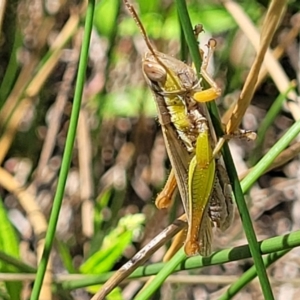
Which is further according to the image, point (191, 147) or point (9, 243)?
point (9, 243)

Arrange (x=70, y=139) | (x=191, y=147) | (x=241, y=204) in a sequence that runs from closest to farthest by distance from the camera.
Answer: (x=241, y=204)
(x=70, y=139)
(x=191, y=147)

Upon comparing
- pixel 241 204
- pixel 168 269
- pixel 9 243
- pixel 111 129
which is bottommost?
pixel 111 129

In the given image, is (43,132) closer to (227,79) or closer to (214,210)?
(227,79)

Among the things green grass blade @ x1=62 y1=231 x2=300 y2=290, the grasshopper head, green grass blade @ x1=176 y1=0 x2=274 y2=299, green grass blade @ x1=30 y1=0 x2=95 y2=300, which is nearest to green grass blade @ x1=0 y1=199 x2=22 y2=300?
green grass blade @ x1=62 y1=231 x2=300 y2=290

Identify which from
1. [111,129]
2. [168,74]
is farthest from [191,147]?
[111,129]

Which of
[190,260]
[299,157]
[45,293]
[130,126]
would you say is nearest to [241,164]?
[299,157]

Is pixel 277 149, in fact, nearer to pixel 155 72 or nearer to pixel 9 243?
pixel 155 72

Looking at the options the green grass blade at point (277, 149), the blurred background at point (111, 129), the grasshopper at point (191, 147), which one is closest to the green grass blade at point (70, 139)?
the grasshopper at point (191, 147)

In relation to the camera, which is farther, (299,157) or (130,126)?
(130,126)
